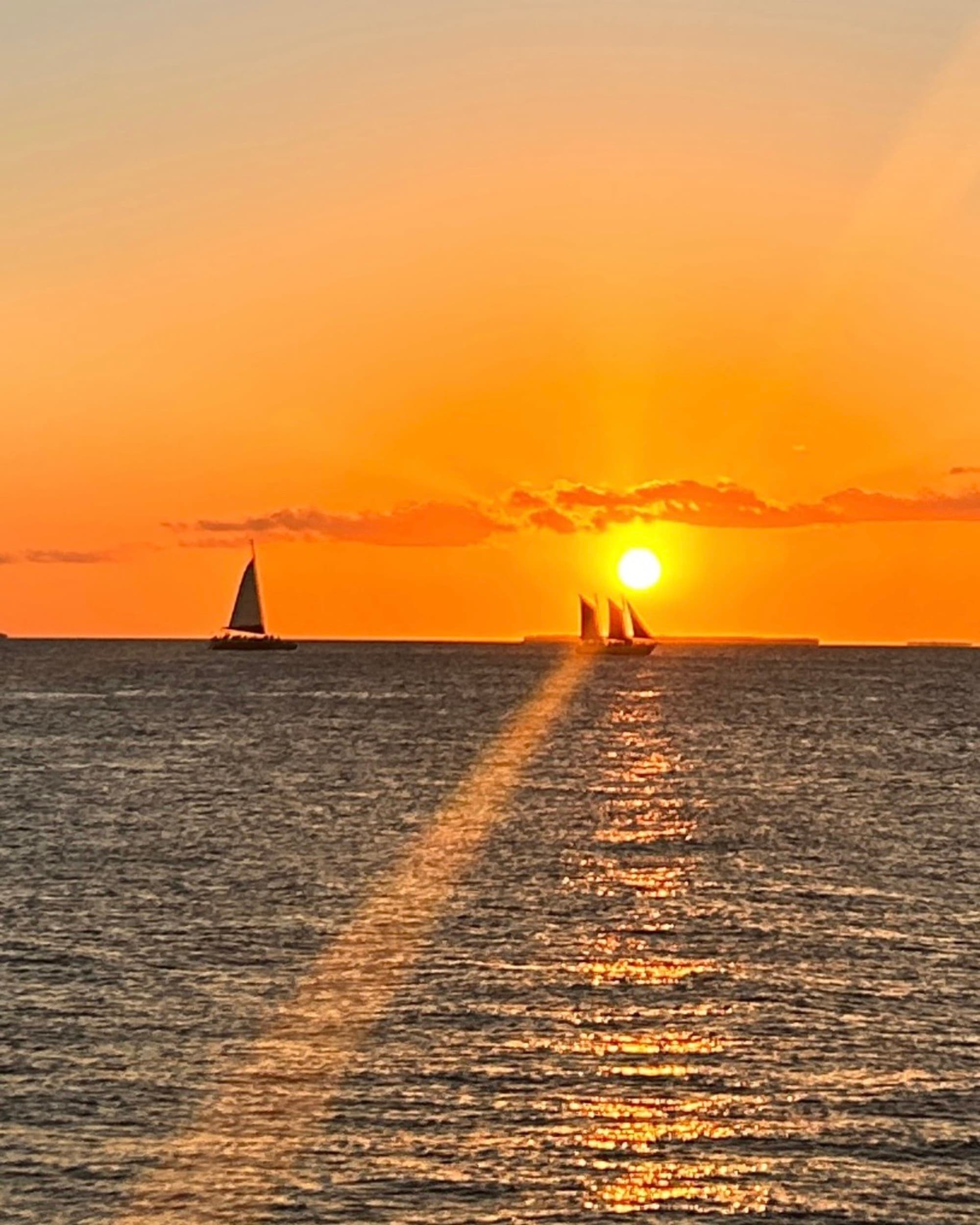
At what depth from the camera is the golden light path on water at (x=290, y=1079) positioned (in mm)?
→ 32938

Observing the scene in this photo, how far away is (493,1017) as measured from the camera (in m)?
46.8

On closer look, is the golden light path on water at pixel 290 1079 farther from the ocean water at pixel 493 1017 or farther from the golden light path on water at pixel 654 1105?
the golden light path on water at pixel 654 1105

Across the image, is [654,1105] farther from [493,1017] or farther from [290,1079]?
[493,1017]

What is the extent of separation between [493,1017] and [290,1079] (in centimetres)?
753

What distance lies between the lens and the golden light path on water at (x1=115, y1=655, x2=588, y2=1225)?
32.9 m

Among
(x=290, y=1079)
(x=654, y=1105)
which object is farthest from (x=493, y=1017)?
(x=654, y=1105)

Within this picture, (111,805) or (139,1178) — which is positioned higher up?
(111,805)

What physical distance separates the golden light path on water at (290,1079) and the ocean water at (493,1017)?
0.13m

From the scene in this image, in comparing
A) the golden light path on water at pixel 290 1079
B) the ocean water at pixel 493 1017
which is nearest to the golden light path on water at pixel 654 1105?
the ocean water at pixel 493 1017

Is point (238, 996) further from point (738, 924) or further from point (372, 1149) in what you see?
point (738, 924)

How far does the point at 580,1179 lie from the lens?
33.9m

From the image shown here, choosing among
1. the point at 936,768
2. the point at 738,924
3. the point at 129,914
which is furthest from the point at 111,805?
the point at 936,768

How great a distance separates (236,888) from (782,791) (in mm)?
55063

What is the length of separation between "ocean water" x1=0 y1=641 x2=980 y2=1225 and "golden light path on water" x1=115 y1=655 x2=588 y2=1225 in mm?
127
